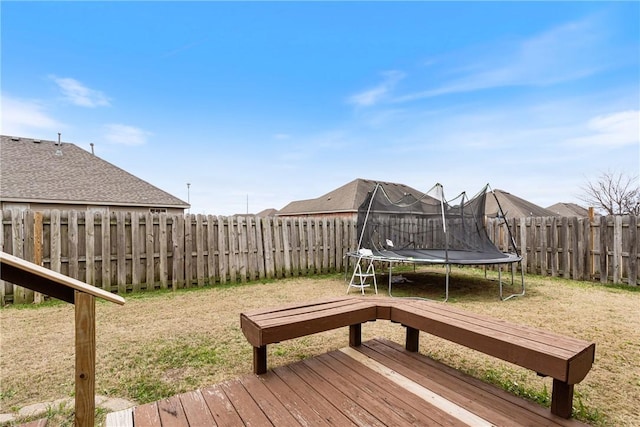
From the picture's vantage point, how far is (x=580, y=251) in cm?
727

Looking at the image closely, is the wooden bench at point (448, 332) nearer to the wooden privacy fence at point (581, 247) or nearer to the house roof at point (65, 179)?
the wooden privacy fence at point (581, 247)

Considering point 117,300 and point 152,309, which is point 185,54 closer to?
point 152,309

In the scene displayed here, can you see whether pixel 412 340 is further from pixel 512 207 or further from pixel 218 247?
pixel 512 207

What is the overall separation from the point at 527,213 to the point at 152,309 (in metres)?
24.4

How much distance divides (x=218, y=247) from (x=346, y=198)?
56.1ft

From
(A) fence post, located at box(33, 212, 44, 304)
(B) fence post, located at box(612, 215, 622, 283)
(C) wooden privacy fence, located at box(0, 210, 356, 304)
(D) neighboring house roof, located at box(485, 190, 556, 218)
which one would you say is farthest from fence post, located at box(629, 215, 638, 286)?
(D) neighboring house roof, located at box(485, 190, 556, 218)

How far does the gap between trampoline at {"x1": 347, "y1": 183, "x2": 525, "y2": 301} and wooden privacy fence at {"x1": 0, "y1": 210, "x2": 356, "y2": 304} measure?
1253 mm

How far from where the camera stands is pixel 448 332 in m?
2.29

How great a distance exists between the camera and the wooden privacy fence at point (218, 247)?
17.5 ft

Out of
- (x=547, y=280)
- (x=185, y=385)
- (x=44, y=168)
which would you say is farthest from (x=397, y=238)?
(x=44, y=168)

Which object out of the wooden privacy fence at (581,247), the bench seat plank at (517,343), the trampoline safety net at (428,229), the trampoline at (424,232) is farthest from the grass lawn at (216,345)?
the trampoline safety net at (428,229)

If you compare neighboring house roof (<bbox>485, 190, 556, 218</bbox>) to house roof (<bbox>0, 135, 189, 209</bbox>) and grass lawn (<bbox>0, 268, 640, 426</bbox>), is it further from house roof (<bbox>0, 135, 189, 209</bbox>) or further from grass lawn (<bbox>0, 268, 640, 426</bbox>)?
house roof (<bbox>0, 135, 189, 209</bbox>)

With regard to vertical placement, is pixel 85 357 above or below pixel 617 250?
above

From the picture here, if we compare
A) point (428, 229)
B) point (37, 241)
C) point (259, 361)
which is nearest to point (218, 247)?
point (37, 241)
